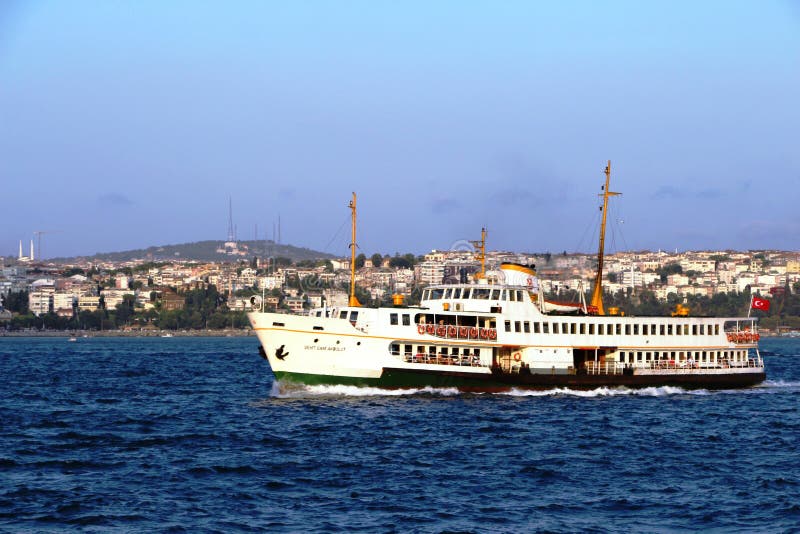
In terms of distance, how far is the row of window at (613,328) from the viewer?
167ft

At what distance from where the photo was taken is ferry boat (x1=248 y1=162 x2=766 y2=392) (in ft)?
156

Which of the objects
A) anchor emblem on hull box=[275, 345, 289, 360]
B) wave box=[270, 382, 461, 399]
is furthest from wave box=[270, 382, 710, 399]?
anchor emblem on hull box=[275, 345, 289, 360]

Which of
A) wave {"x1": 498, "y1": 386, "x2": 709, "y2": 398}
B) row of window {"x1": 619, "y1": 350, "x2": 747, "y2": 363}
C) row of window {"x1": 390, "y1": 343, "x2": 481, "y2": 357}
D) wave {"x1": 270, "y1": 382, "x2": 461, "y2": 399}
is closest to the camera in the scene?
wave {"x1": 270, "y1": 382, "x2": 461, "y2": 399}

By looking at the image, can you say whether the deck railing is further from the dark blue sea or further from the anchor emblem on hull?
the anchor emblem on hull

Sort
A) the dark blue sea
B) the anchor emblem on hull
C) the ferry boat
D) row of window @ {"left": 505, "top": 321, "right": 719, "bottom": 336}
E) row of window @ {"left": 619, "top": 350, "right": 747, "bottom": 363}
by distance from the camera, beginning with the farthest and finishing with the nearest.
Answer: row of window @ {"left": 619, "top": 350, "right": 747, "bottom": 363}
row of window @ {"left": 505, "top": 321, "right": 719, "bottom": 336}
the ferry boat
the anchor emblem on hull
the dark blue sea

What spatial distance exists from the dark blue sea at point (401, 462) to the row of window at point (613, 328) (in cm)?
295

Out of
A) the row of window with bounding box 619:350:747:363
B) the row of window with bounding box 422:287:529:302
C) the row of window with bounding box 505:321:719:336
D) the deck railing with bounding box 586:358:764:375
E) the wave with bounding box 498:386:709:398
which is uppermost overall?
the row of window with bounding box 422:287:529:302

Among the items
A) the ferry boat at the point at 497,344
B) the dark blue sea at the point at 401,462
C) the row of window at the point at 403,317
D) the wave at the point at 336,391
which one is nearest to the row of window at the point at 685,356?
the ferry boat at the point at 497,344

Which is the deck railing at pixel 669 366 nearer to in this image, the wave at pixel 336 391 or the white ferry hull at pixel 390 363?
the white ferry hull at pixel 390 363

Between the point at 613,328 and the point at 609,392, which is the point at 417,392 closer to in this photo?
the point at 609,392

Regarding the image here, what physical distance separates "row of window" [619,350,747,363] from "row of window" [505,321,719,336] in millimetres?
993

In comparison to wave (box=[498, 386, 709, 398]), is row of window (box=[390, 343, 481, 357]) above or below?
above

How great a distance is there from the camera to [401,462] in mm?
33500

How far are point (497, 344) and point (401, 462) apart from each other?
57.3 feet
